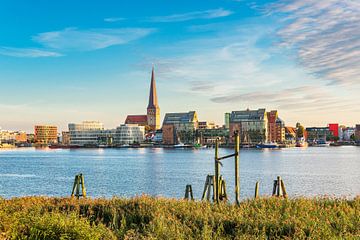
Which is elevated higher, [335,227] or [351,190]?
[335,227]

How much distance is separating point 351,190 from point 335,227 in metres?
39.6

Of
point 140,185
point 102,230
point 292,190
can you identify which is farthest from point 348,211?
point 140,185

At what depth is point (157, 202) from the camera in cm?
1666

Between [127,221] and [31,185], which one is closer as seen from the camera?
[127,221]

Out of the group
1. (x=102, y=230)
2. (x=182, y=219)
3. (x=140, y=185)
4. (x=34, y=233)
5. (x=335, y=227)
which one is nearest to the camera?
(x=34, y=233)

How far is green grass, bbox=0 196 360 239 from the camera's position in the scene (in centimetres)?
1086

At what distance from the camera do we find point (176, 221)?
43.5ft

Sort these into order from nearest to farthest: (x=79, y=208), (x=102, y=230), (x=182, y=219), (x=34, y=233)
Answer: (x=34, y=233)
(x=102, y=230)
(x=182, y=219)
(x=79, y=208)

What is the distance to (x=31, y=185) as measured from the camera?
56219 millimetres

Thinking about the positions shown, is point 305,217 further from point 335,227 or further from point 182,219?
point 182,219

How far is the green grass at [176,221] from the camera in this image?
10.9 meters

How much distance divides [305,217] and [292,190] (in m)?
37.1

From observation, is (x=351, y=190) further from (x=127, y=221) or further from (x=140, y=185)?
(x=127, y=221)

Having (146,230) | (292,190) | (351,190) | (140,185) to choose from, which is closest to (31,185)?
(140,185)
